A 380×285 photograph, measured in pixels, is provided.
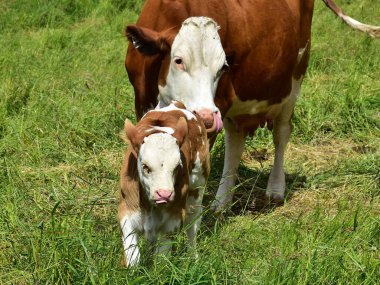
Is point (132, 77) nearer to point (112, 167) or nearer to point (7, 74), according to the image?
point (112, 167)

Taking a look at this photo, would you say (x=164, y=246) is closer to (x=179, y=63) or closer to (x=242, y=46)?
(x=179, y=63)

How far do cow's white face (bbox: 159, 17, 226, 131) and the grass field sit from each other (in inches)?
27.1

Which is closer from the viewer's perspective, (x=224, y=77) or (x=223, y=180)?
(x=224, y=77)

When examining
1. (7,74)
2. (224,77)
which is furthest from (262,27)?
(7,74)

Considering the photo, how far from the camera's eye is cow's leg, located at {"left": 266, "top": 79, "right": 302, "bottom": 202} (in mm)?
6277

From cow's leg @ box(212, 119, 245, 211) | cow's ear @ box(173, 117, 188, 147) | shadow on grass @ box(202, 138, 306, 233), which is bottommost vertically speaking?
shadow on grass @ box(202, 138, 306, 233)

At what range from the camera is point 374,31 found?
665 centimetres

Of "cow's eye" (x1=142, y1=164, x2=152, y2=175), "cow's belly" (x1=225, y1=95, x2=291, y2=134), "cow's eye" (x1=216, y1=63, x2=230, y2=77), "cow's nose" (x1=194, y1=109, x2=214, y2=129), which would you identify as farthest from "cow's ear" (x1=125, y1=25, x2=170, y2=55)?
"cow's eye" (x1=142, y1=164, x2=152, y2=175)

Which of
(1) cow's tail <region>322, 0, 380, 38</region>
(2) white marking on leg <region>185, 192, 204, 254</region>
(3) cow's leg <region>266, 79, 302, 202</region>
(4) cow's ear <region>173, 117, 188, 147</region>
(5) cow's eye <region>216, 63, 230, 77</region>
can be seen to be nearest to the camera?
(4) cow's ear <region>173, 117, 188, 147</region>

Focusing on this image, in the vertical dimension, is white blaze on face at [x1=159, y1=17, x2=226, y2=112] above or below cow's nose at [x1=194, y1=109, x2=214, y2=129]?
above

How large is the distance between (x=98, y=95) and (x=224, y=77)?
2.35 m

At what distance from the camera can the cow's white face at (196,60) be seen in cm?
489

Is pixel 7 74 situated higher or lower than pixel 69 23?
higher

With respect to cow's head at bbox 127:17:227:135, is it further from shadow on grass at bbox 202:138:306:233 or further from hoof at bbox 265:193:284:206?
hoof at bbox 265:193:284:206
